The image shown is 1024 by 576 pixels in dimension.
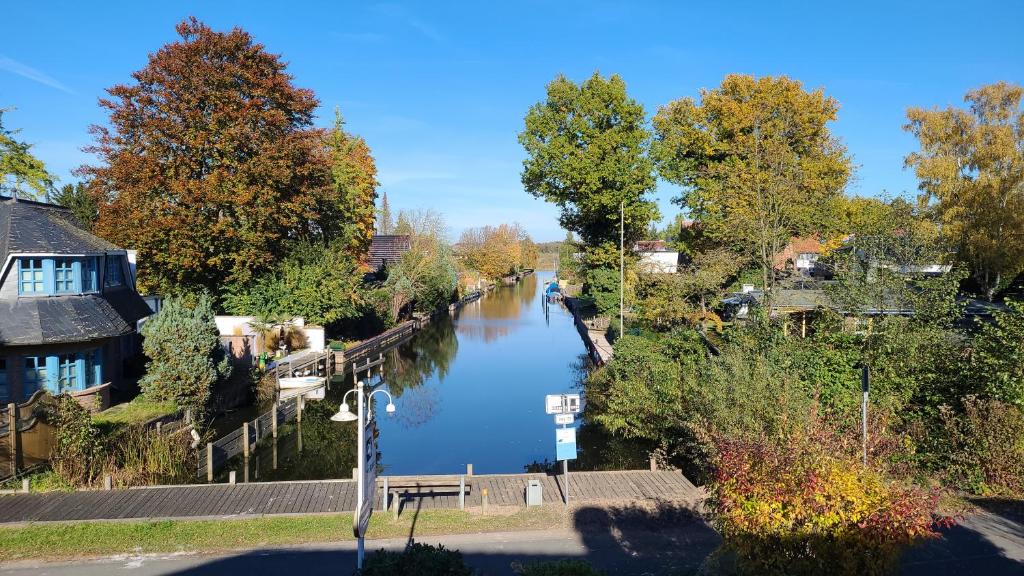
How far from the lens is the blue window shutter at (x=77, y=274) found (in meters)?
21.5

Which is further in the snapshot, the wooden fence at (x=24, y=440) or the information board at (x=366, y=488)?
the wooden fence at (x=24, y=440)

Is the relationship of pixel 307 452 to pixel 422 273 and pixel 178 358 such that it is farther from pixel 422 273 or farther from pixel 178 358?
pixel 422 273

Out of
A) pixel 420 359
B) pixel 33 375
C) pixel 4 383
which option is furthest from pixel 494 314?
pixel 4 383

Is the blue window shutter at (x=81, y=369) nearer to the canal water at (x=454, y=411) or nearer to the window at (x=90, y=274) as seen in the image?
the window at (x=90, y=274)

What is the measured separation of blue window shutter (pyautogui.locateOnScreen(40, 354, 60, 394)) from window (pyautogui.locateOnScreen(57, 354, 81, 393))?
0.07m

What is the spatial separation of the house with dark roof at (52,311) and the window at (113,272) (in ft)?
2.10

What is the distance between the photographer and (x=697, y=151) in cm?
4134

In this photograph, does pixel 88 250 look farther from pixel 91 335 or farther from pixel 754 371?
pixel 754 371

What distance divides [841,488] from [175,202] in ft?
103

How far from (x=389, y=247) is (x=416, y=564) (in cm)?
6096

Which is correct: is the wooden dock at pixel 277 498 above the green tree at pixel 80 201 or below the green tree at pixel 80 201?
below

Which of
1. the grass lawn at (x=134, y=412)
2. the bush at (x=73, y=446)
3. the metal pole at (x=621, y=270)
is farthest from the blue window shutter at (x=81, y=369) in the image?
the metal pole at (x=621, y=270)

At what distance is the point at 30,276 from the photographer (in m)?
20.4

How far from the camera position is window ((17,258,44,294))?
66.0ft
